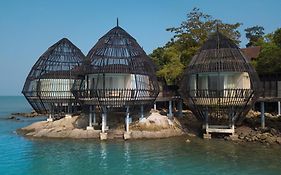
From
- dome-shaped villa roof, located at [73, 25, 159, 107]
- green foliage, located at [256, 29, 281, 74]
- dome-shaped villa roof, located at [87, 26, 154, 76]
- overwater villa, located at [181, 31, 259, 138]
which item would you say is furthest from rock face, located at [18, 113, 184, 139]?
green foliage, located at [256, 29, 281, 74]

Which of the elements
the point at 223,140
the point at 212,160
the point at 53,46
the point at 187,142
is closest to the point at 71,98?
the point at 53,46

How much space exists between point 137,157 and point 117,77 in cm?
1134

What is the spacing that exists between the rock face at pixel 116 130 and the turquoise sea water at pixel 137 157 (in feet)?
4.79

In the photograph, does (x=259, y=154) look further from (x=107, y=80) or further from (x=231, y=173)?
(x=107, y=80)

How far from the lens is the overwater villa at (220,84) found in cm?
2839

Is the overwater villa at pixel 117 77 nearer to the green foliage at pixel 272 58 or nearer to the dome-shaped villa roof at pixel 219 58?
the dome-shaped villa roof at pixel 219 58

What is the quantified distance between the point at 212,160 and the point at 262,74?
20.8 m

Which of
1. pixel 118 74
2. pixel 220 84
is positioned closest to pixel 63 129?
pixel 118 74

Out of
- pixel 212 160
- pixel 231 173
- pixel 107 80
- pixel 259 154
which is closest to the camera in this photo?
pixel 231 173

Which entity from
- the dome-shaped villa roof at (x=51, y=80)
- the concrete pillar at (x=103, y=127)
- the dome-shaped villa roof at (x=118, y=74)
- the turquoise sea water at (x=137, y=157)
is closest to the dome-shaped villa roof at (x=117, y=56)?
the dome-shaped villa roof at (x=118, y=74)

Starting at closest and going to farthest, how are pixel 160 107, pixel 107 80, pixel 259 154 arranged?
pixel 259 154
pixel 107 80
pixel 160 107

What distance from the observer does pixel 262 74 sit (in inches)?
1533

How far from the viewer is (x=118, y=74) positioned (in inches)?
1251

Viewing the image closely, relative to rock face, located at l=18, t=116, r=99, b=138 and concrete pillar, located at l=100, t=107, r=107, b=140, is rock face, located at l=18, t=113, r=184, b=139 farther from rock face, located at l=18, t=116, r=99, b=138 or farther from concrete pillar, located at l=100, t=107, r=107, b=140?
concrete pillar, located at l=100, t=107, r=107, b=140
